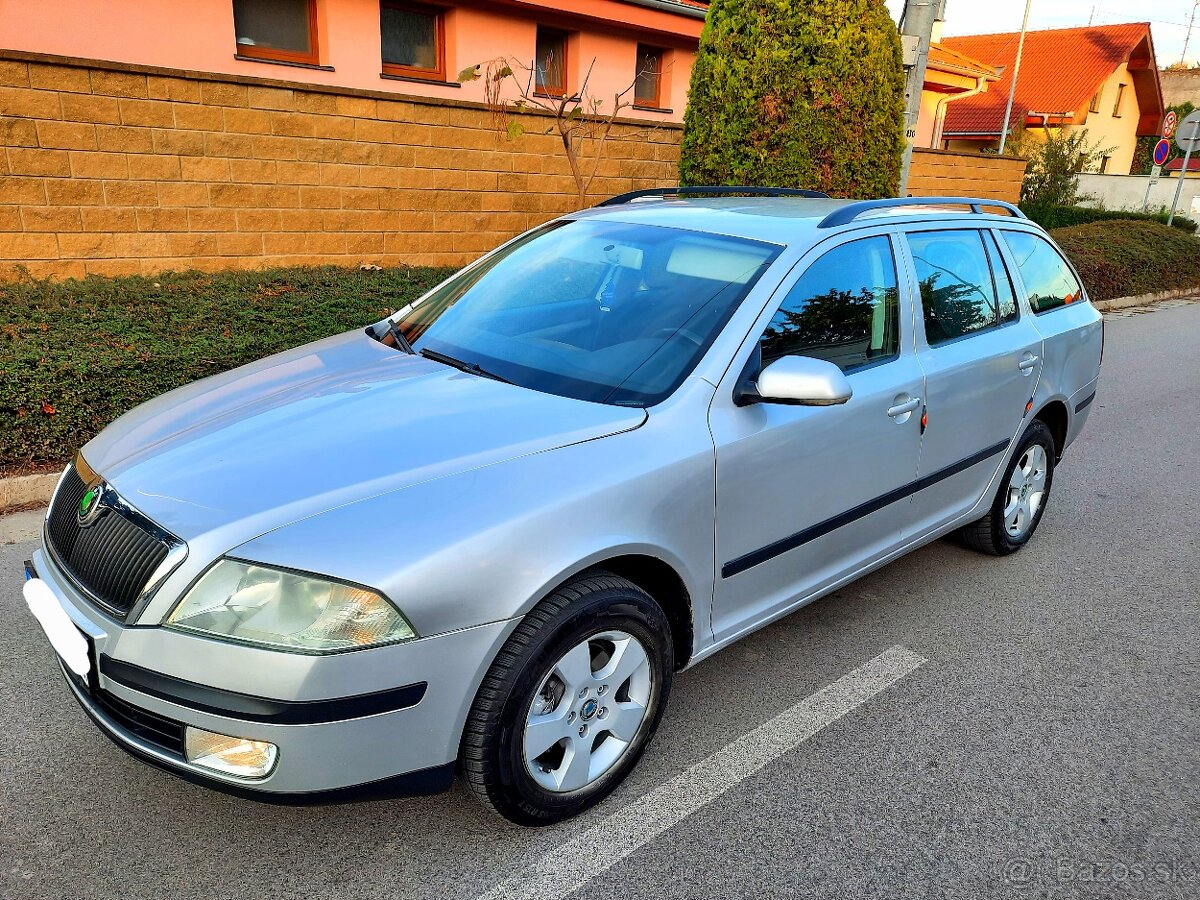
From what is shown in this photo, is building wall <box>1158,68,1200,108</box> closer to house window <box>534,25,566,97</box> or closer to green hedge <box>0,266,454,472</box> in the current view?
house window <box>534,25,566,97</box>

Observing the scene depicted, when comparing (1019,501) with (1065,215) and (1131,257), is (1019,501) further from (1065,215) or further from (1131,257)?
(1065,215)

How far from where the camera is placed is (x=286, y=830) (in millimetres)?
2555

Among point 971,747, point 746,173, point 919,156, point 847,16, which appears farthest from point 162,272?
point 919,156

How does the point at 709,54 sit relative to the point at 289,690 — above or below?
above

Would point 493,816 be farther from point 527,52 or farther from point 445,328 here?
point 527,52

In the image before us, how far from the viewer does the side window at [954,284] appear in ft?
12.0

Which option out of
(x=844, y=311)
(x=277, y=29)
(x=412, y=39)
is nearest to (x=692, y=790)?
(x=844, y=311)

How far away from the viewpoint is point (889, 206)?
3.71 m

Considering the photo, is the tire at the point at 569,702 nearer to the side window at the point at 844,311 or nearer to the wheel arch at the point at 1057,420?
the side window at the point at 844,311

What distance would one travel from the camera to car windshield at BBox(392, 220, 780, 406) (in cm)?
291

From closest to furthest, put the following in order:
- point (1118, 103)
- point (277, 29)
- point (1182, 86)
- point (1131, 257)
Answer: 1. point (277, 29)
2. point (1131, 257)
3. point (1118, 103)
4. point (1182, 86)

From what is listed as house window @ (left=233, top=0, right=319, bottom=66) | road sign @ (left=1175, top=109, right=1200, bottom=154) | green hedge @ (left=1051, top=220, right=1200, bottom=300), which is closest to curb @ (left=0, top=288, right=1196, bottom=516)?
house window @ (left=233, top=0, right=319, bottom=66)

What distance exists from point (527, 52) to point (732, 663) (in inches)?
421

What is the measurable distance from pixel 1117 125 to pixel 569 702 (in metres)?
42.2
